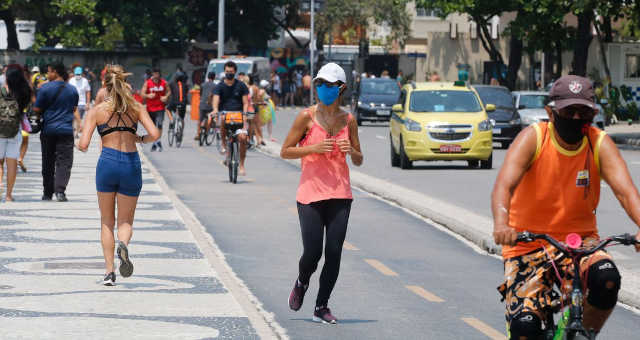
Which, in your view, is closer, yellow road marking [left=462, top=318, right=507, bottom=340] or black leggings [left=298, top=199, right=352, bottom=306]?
yellow road marking [left=462, top=318, right=507, bottom=340]

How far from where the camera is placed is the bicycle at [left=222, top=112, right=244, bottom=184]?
20.7 meters

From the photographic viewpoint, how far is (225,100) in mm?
21609

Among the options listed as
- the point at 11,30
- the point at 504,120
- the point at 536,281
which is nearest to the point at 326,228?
the point at 536,281

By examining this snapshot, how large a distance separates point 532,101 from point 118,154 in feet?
87.0

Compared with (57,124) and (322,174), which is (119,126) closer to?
(322,174)

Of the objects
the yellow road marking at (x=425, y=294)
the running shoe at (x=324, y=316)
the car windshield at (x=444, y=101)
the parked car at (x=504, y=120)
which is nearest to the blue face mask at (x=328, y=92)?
the running shoe at (x=324, y=316)

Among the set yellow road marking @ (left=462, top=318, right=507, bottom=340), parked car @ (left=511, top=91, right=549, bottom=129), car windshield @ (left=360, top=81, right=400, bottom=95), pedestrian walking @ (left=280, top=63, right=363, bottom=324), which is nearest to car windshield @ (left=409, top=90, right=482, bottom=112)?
parked car @ (left=511, top=91, right=549, bottom=129)

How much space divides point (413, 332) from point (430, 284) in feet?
7.19

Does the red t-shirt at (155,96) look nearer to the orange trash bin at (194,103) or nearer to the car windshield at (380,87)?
the orange trash bin at (194,103)

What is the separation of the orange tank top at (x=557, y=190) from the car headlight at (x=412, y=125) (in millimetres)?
18964

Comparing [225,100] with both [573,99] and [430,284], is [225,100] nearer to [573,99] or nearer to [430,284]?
[430,284]

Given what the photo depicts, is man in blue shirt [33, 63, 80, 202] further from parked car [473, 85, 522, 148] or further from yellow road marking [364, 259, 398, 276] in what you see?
parked car [473, 85, 522, 148]

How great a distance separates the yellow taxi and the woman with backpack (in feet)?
30.6

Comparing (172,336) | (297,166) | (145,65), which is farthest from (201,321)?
(145,65)
